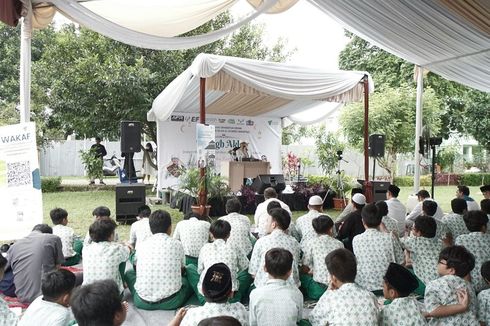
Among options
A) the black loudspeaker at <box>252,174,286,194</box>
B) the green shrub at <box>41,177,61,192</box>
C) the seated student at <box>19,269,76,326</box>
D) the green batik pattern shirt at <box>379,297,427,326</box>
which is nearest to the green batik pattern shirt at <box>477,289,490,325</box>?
the green batik pattern shirt at <box>379,297,427,326</box>

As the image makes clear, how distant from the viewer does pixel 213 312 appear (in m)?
2.24

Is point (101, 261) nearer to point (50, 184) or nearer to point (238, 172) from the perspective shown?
point (238, 172)

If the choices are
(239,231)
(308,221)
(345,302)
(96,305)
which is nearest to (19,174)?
(239,231)

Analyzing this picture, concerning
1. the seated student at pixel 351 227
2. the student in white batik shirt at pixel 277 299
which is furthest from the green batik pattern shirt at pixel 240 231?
the student in white batik shirt at pixel 277 299

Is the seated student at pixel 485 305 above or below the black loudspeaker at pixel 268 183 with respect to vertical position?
below

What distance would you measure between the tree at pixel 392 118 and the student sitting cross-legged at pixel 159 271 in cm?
1203

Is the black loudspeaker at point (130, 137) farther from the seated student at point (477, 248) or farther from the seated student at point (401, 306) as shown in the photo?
the seated student at point (401, 306)

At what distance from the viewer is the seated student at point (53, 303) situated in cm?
240

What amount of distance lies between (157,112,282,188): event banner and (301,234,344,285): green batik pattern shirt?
7.23m

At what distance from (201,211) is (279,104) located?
207 inches

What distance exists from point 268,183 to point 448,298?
679 centimetres

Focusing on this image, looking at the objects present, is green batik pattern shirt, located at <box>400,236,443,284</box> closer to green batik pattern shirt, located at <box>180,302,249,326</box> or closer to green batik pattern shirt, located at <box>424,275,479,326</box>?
green batik pattern shirt, located at <box>424,275,479,326</box>

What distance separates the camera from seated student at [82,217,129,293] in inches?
139

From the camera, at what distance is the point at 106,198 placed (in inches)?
422
